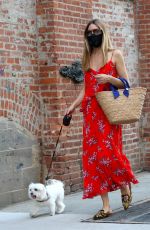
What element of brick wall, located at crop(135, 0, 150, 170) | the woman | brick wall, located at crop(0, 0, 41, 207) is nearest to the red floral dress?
the woman

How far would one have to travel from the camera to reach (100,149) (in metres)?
7.51

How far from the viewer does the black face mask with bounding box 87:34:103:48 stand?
7.59 m

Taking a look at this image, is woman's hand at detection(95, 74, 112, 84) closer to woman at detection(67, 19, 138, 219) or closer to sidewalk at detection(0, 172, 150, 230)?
woman at detection(67, 19, 138, 219)

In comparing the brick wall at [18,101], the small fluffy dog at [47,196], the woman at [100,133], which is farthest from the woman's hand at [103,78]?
the brick wall at [18,101]

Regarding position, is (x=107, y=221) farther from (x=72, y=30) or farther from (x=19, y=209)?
(x=72, y=30)

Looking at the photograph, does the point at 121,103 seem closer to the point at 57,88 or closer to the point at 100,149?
the point at 100,149

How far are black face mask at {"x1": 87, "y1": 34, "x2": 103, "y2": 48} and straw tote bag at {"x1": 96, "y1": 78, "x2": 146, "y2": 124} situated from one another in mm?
483

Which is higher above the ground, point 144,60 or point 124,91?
point 144,60

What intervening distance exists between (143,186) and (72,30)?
2422mm

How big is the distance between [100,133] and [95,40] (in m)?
0.99

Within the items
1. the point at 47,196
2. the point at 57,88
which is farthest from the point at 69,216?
the point at 57,88

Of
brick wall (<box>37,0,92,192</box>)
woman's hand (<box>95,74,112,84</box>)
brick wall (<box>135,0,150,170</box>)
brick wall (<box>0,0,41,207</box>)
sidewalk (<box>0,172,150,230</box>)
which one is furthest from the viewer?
brick wall (<box>135,0,150,170</box>)

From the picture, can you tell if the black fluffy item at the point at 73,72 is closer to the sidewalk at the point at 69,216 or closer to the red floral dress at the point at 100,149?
the sidewalk at the point at 69,216

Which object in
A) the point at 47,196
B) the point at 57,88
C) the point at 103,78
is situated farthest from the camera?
the point at 57,88
